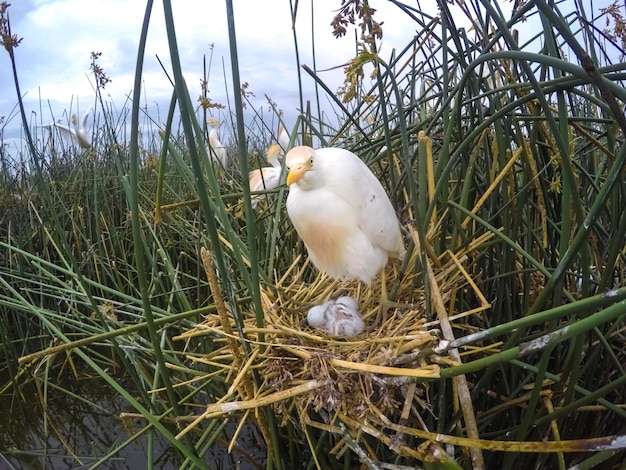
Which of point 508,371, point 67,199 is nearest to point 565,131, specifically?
point 508,371

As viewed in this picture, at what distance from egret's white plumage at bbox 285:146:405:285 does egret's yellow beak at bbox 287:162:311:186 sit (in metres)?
0.02

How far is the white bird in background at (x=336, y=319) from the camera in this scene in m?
1.13

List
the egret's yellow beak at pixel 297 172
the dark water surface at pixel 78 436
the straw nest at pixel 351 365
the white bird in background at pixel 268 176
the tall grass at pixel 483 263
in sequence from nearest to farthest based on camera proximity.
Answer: the tall grass at pixel 483 263
the straw nest at pixel 351 365
the egret's yellow beak at pixel 297 172
the dark water surface at pixel 78 436
the white bird in background at pixel 268 176

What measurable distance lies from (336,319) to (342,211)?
244 mm

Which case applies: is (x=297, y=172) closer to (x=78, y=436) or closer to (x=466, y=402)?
(x=466, y=402)

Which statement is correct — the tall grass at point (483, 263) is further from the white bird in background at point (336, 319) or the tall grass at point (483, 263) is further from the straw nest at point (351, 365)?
the white bird in background at point (336, 319)

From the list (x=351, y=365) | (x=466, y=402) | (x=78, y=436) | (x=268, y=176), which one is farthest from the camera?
(x=268, y=176)

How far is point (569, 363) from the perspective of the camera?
842mm

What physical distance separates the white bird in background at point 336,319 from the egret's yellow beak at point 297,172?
0.30 metres

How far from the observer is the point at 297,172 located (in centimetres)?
110

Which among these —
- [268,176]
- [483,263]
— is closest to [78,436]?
[268,176]

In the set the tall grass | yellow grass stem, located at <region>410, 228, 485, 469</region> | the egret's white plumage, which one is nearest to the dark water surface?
the tall grass

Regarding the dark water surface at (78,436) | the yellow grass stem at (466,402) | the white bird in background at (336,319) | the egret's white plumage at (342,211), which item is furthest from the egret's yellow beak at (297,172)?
the dark water surface at (78,436)

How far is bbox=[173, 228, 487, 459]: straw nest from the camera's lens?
2.68ft
